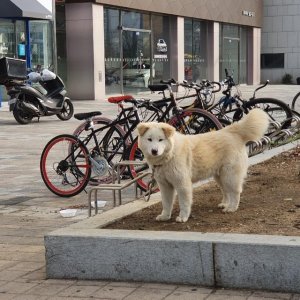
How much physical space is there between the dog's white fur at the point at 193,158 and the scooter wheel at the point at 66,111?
12202 millimetres

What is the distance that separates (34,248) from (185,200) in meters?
1.45

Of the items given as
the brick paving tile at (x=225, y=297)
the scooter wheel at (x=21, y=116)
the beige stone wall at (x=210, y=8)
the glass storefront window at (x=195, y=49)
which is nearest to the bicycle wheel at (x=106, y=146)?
the brick paving tile at (x=225, y=297)

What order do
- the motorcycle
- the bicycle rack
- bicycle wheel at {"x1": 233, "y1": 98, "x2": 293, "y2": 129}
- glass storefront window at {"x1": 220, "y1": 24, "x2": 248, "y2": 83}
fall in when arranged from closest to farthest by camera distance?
the bicycle rack → bicycle wheel at {"x1": 233, "y1": 98, "x2": 293, "y2": 129} → the motorcycle → glass storefront window at {"x1": 220, "y1": 24, "x2": 248, "y2": 83}

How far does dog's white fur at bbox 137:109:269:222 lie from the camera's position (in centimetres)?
507

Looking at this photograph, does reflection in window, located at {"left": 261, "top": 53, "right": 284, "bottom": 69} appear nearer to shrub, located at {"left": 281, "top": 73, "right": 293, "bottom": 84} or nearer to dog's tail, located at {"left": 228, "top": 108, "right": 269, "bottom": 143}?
shrub, located at {"left": 281, "top": 73, "right": 293, "bottom": 84}

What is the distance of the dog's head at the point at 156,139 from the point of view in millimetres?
5020

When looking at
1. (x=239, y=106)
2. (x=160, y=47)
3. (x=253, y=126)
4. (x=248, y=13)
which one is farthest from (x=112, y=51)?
(x=253, y=126)

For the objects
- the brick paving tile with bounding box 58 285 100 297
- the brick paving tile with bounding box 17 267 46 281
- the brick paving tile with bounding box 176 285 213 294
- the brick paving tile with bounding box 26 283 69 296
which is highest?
the brick paving tile with bounding box 176 285 213 294

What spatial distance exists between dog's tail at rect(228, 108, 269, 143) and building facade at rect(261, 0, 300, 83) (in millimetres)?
39515

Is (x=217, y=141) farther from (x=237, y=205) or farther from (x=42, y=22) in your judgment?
(x=42, y=22)

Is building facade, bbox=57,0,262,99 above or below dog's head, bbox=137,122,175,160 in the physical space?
above

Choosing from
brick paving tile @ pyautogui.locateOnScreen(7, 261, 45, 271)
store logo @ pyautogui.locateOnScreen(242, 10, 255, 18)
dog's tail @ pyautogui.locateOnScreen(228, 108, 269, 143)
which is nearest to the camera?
brick paving tile @ pyautogui.locateOnScreen(7, 261, 45, 271)

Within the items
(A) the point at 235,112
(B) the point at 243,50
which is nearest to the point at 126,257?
(A) the point at 235,112

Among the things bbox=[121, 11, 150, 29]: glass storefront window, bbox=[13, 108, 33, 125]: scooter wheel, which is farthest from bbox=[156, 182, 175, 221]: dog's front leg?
bbox=[121, 11, 150, 29]: glass storefront window
